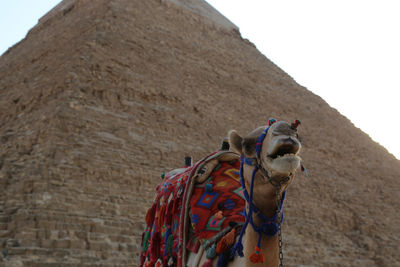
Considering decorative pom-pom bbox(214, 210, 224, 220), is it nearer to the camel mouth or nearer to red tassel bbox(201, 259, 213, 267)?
red tassel bbox(201, 259, 213, 267)

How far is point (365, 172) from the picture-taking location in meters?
14.1

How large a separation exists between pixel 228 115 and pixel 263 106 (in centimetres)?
243

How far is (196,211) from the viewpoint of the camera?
219 centimetres

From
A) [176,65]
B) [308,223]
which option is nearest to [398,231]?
[308,223]

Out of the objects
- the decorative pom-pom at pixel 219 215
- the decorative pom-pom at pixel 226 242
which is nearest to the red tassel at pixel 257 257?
the decorative pom-pom at pixel 226 242

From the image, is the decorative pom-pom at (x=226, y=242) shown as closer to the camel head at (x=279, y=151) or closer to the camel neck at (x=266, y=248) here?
the camel neck at (x=266, y=248)

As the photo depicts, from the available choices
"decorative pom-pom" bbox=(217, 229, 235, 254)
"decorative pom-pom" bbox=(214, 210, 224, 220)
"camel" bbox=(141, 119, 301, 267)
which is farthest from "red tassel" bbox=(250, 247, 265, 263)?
"decorative pom-pom" bbox=(214, 210, 224, 220)

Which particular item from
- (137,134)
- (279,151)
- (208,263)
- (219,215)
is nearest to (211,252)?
(208,263)

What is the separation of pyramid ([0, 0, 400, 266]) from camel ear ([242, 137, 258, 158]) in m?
3.51

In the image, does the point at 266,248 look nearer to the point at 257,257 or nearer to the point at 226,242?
the point at 257,257

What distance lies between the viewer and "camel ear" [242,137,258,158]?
162cm

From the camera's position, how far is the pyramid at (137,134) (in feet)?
17.7

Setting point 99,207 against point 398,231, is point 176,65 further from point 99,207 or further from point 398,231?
point 398,231

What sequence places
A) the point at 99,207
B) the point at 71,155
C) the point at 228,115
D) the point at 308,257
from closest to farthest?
the point at 99,207 → the point at 71,155 → the point at 308,257 → the point at 228,115
